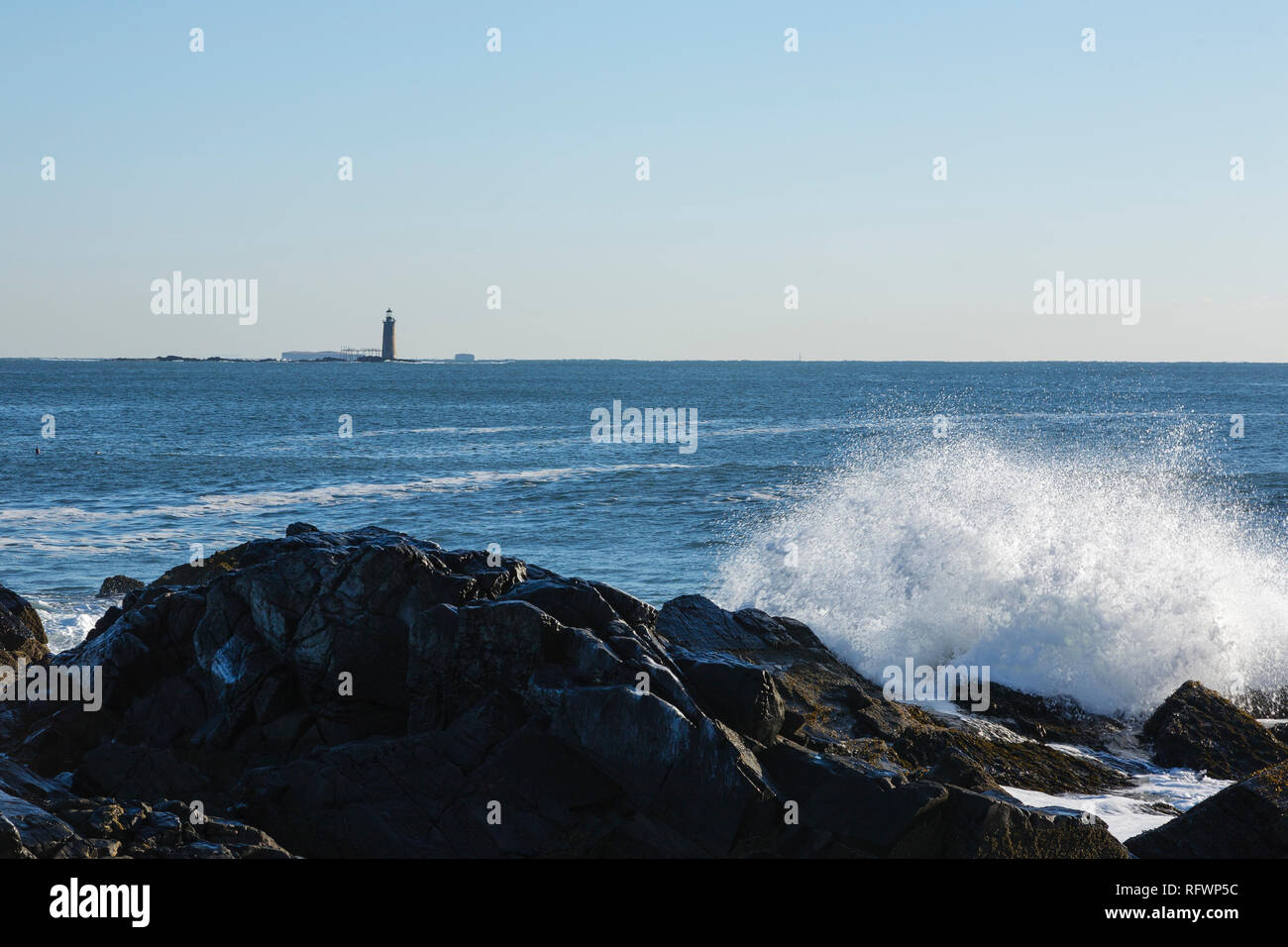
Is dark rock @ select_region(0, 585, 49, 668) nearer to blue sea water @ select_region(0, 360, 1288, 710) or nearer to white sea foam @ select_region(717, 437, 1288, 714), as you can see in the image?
blue sea water @ select_region(0, 360, 1288, 710)

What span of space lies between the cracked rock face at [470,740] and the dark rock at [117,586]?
9.35 meters

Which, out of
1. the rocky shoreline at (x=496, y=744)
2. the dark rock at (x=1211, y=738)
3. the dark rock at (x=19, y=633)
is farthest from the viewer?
the dark rock at (x=19, y=633)

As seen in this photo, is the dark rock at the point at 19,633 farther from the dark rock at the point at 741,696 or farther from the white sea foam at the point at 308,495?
the white sea foam at the point at 308,495

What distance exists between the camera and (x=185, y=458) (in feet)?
171

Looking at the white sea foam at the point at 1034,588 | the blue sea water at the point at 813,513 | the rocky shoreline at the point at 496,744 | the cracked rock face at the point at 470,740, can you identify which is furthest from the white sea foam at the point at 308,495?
the cracked rock face at the point at 470,740

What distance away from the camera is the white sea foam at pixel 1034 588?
17.7 metres

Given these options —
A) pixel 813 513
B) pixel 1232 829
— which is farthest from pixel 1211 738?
pixel 813 513

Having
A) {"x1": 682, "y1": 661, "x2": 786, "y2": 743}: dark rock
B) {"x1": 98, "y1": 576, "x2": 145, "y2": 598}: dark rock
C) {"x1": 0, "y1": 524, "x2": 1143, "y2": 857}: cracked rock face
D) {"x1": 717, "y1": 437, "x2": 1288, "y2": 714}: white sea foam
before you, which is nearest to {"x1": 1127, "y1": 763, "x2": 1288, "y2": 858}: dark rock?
{"x1": 0, "y1": 524, "x2": 1143, "y2": 857}: cracked rock face

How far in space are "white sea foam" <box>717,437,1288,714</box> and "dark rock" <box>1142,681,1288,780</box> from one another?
166cm

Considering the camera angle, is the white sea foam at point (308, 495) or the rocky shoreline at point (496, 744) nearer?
the rocky shoreline at point (496, 744)

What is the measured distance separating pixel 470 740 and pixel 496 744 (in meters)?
0.27

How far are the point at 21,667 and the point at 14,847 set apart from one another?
7.24 meters

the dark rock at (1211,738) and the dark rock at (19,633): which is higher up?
the dark rock at (19,633)
